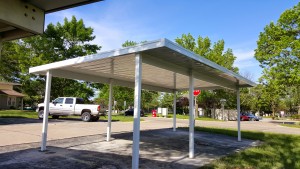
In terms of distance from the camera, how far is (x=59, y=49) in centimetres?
3092

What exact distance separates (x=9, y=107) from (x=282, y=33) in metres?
40.5

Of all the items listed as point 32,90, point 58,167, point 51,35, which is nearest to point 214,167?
point 58,167

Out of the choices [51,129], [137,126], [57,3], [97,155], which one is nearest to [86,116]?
[51,129]

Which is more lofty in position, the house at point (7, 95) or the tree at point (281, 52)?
the tree at point (281, 52)

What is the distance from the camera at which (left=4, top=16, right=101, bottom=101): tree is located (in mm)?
29989

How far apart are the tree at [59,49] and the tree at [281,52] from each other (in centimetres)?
2129

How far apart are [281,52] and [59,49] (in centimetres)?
2632

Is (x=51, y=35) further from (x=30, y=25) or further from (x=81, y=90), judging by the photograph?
(x=30, y=25)

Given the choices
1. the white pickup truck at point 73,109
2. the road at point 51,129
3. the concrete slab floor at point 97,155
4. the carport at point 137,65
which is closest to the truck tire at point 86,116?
the white pickup truck at point 73,109

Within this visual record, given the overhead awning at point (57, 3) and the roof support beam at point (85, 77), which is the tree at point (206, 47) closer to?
the roof support beam at point (85, 77)

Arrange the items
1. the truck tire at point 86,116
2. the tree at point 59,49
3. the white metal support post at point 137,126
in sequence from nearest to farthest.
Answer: the white metal support post at point 137,126, the truck tire at point 86,116, the tree at point 59,49

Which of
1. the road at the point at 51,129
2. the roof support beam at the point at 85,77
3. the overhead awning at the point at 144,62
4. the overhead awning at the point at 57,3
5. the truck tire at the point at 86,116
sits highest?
the overhead awning at the point at 144,62

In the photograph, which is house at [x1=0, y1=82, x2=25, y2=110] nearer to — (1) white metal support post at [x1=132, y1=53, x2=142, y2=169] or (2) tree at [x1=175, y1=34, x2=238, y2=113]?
(2) tree at [x1=175, y1=34, x2=238, y2=113]

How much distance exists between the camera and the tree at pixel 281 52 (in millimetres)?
26047
